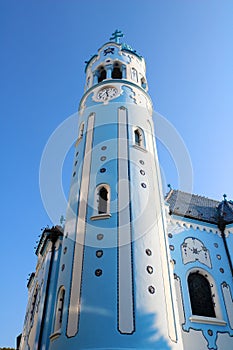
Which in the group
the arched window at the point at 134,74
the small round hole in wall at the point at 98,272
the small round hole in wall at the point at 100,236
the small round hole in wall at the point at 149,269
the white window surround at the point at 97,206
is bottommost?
the small round hole in wall at the point at 98,272

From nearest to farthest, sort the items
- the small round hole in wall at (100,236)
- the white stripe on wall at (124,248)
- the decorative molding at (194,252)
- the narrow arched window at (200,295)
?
the white stripe on wall at (124,248)
the small round hole in wall at (100,236)
the narrow arched window at (200,295)
the decorative molding at (194,252)

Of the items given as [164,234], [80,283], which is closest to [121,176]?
[164,234]

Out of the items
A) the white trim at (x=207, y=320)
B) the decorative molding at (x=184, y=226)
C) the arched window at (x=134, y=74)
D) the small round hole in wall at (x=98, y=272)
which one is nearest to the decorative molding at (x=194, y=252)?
the decorative molding at (x=184, y=226)

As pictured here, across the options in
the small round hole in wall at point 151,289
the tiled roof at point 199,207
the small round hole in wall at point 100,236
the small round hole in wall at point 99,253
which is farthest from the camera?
the tiled roof at point 199,207

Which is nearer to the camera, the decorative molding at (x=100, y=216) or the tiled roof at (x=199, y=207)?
the decorative molding at (x=100, y=216)

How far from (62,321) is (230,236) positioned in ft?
33.7

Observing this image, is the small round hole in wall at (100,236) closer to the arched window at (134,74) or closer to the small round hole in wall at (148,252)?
the small round hole in wall at (148,252)

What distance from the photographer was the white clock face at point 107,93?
17.7m

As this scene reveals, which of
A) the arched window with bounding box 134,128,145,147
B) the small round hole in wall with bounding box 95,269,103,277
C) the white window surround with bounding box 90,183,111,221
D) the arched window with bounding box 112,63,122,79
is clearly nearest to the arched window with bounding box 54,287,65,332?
the small round hole in wall with bounding box 95,269,103,277

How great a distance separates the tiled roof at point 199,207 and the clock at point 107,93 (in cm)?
685

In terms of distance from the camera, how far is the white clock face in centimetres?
1773

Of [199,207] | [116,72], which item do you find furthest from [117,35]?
[199,207]

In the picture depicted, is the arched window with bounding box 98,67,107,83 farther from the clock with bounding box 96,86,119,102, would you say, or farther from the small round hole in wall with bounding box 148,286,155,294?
the small round hole in wall with bounding box 148,286,155,294

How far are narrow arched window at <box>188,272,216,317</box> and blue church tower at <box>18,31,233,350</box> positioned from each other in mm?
49
